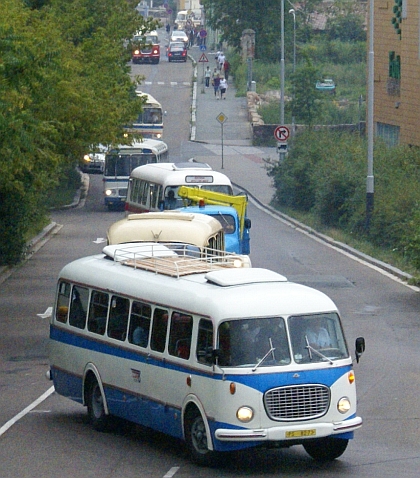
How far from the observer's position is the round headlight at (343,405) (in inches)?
452

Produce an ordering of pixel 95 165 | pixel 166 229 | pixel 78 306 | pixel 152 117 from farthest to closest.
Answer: pixel 152 117, pixel 95 165, pixel 166 229, pixel 78 306

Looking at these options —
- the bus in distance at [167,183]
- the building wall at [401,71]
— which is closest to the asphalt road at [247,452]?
the bus in distance at [167,183]

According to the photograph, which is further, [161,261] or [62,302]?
[62,302]

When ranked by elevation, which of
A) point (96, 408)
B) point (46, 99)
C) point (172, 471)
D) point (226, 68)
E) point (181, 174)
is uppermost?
point (46, 99)

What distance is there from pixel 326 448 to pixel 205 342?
1735 millimetres

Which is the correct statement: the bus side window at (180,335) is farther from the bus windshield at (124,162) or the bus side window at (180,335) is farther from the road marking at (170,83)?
the road marking at (170,83)

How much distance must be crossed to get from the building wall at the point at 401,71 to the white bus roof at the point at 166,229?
2284cm

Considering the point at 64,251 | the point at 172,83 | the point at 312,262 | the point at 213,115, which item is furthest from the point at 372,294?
the point at 172,83

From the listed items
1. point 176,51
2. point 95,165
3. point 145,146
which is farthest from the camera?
point 176,51

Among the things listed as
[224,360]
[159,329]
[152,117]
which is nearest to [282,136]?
[152,117]

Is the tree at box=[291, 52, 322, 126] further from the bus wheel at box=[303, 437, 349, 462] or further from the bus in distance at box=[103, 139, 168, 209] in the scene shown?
the bus wheel at box=[303, 437, 349, 462]

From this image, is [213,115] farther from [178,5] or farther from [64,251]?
[178,5]

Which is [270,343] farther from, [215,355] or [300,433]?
[300,433]

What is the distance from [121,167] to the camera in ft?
155
